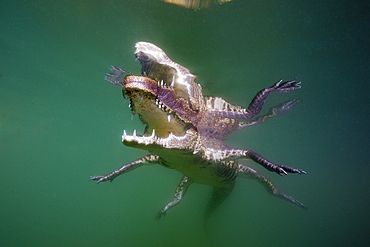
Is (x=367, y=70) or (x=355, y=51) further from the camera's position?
(x=367, y=70)

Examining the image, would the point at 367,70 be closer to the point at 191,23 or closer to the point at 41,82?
the point at 191,23

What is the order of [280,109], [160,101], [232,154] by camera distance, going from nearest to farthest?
[160,101]
[232,154]
[280,109]

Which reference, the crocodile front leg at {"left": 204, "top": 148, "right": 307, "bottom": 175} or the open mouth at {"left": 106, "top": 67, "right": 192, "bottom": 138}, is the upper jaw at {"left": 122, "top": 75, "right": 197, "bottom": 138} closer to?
the open mouth at {"left": 106, "top": 67, "right": 192, "bottom": 138}

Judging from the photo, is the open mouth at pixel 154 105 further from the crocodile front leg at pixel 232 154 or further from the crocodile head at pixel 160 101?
the crocodile front leg at pixel 232 154

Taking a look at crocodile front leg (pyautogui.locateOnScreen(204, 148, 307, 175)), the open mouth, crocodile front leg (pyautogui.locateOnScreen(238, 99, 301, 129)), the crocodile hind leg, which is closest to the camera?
the open mouth

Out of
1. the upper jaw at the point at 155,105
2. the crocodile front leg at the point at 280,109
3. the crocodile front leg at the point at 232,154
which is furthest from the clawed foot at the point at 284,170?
the crocodile front leg at the point at 280,109

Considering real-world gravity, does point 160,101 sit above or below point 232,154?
above

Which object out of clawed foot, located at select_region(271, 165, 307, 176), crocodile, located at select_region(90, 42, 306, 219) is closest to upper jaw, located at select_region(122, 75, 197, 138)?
crocodile, located at select_region(90, 42, 306, 219)

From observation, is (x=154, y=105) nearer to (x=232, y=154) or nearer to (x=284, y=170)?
(x=232, y=154)

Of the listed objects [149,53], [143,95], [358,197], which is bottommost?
[143,95]

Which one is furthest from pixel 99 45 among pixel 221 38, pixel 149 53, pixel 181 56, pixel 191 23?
pixel 149 53

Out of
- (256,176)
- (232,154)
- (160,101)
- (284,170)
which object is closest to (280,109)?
(256,176)
